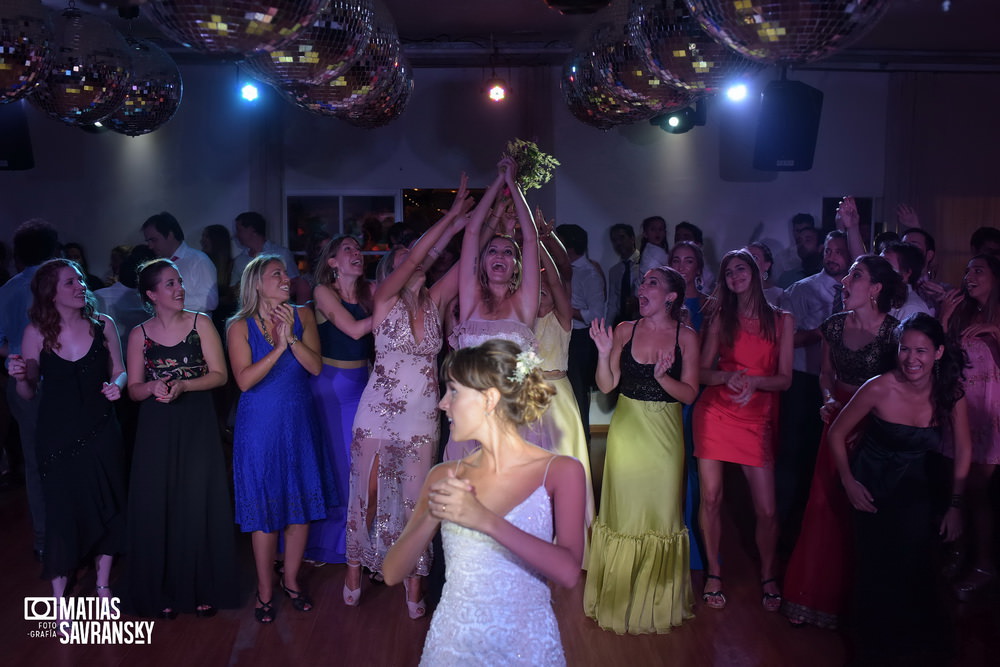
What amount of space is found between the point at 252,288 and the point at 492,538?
2.22 m

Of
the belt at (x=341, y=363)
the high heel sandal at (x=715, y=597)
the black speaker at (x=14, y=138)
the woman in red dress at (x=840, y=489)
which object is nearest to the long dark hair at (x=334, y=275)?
the belt at (x=341, y=363)

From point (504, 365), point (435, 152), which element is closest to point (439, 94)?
point (435, 152)

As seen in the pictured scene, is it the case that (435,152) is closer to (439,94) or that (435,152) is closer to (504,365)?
(439,94)

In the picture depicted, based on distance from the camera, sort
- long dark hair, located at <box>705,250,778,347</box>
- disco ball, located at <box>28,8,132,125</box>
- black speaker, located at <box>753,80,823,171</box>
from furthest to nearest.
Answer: black speaker, located at <box>753,80,823,171</box>
long dark hair, located at <box>705,250,778,347</box>
disco ball, located at <box>28,8,132,125</box>

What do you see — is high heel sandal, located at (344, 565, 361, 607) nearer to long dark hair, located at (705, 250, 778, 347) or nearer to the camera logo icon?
the camera logo icon

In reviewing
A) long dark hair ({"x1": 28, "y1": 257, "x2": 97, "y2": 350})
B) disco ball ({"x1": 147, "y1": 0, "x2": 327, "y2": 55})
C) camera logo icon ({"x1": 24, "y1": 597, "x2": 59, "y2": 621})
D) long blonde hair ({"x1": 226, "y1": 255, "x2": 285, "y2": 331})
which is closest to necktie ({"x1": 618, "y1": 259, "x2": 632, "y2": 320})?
long blonde hair ({"x1": 226, "y1": 255, "x2": 285, "y2": 331})

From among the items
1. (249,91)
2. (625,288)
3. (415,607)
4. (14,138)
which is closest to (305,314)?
(415,607)

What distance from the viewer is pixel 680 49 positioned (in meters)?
2.74

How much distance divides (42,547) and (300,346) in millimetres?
2018

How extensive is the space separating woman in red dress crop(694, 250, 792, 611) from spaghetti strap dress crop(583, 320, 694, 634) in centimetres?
31

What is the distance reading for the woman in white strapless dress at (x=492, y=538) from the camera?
82.7 inches

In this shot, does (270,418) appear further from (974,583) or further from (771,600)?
(974,583)

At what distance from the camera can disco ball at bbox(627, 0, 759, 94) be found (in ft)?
8.91

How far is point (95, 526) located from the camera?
3.90m
